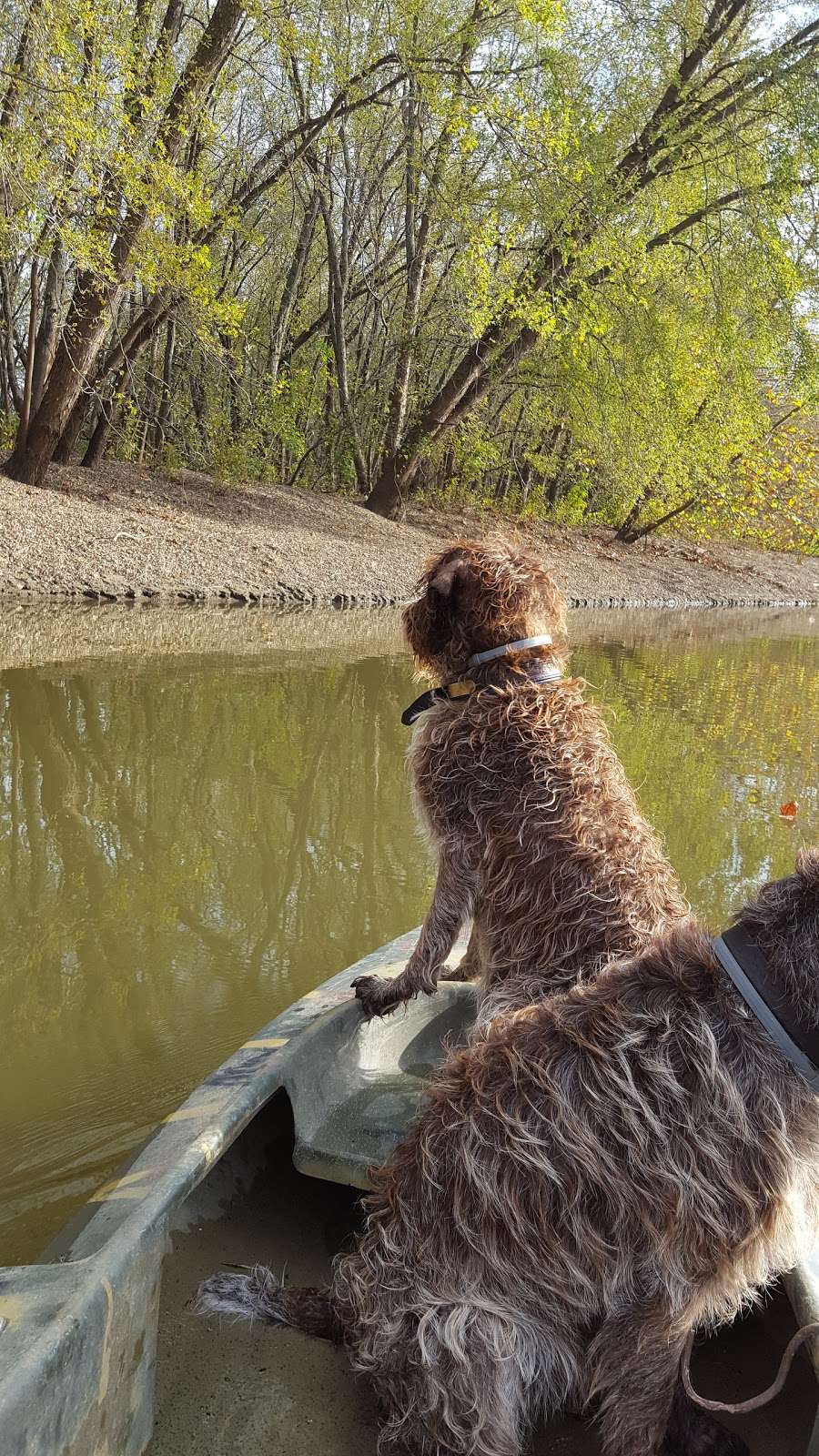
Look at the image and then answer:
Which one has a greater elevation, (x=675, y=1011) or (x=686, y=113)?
(x=686, y=113)

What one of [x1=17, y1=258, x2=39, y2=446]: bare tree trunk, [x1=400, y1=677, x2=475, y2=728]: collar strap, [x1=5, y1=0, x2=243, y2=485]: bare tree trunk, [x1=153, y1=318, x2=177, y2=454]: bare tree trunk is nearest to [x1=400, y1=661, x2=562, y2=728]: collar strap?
[x1=400, y1=677, x2=475, y2=728]: collar strap

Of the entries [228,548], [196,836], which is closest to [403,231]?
[228,548]

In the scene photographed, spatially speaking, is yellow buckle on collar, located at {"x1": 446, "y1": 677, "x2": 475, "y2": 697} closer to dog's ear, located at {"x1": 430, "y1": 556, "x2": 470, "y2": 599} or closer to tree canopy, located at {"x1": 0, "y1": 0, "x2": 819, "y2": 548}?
dog's ear, located at {"x1": 430, "y1": 556, "x2": 470, "y2": 599}

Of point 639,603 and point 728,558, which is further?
point 728,558

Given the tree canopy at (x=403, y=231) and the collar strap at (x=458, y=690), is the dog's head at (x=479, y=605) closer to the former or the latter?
the collar strap at (x=458, y=690)

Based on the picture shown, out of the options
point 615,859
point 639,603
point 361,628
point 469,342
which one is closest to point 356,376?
point 469,342

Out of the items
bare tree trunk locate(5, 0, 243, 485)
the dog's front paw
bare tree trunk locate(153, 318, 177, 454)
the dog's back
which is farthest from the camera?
bare tree trunk locate(153, 318, 177, 454)

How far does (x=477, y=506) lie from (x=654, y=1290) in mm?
27486

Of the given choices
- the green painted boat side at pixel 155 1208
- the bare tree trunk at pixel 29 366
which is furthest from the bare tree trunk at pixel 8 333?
the green painted boat side at pixel 155 1208

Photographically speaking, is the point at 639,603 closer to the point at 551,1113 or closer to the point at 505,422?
the point at 505,422

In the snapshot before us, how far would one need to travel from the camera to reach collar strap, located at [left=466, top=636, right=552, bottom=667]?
360cm

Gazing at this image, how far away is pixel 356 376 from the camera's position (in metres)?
25.8

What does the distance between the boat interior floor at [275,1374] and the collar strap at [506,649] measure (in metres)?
1.89

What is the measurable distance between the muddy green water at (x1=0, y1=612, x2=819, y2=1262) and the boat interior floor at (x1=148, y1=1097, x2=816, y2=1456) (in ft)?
2.35
